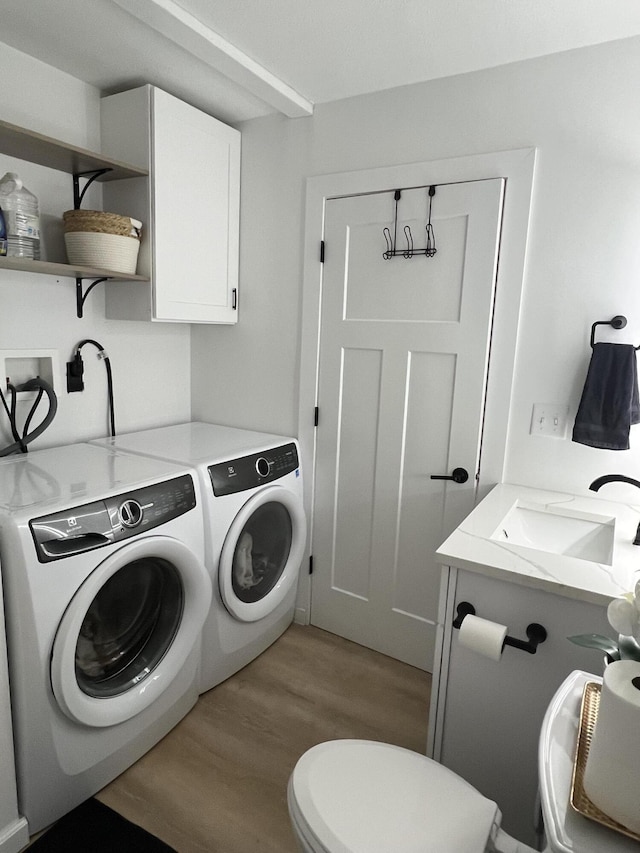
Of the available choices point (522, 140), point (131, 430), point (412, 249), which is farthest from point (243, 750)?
point (522, 140)

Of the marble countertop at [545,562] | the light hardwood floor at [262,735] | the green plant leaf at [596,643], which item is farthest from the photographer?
the light hardwood floor at [262,735]

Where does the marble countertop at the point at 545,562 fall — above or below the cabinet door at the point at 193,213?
below

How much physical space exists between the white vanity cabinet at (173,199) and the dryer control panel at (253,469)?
668mm

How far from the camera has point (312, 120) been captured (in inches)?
91.4

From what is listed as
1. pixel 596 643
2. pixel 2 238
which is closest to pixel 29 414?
pixel 2 238

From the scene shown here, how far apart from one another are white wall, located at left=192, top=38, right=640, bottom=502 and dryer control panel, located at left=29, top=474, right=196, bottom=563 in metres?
1.11

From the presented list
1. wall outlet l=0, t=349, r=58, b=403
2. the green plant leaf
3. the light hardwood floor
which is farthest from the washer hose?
the green plant leaf

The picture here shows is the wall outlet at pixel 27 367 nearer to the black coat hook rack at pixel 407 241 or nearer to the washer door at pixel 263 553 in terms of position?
the washer door at pixel 263 553

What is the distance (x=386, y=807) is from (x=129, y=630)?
1053 millimetres

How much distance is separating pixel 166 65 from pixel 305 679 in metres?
2.45

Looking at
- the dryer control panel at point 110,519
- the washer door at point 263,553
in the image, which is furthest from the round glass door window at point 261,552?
the dryer control panel at point 110,519

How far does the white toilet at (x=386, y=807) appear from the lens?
3.34ft

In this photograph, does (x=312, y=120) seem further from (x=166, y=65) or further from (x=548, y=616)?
(x=548, y=616)

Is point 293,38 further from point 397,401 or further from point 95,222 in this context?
point 397,401
